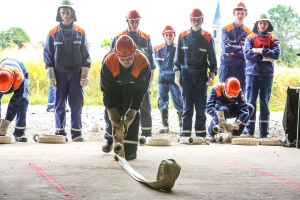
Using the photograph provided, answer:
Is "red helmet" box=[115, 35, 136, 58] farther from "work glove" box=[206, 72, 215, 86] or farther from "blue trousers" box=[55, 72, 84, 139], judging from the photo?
"work glove" box=[206, 72, 215, 86]

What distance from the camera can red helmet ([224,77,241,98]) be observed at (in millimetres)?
8352

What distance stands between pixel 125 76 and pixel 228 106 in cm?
303

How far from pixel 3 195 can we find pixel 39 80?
9.76m

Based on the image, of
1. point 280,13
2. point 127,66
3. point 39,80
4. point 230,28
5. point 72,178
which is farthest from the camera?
point 280,13

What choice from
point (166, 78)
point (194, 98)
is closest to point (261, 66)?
point (194, 98)

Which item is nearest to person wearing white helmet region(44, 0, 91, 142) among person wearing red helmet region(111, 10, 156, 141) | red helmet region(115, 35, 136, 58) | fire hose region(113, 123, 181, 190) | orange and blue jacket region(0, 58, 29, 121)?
orange and blue jacket region(0, 58, 29, 121)

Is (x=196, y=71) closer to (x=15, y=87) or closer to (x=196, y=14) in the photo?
(x=196, y=14)

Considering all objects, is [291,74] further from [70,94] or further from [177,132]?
[70,94]

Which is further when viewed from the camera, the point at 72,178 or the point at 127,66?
the point at 127,66

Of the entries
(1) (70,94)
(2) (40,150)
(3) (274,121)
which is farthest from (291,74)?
(2) (40,150)

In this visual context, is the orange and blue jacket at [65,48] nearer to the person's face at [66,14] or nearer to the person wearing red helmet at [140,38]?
the person's face at [66,14]

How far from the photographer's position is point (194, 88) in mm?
8273

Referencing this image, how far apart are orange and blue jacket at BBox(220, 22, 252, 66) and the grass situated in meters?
4.40

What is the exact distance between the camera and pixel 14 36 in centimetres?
1814
